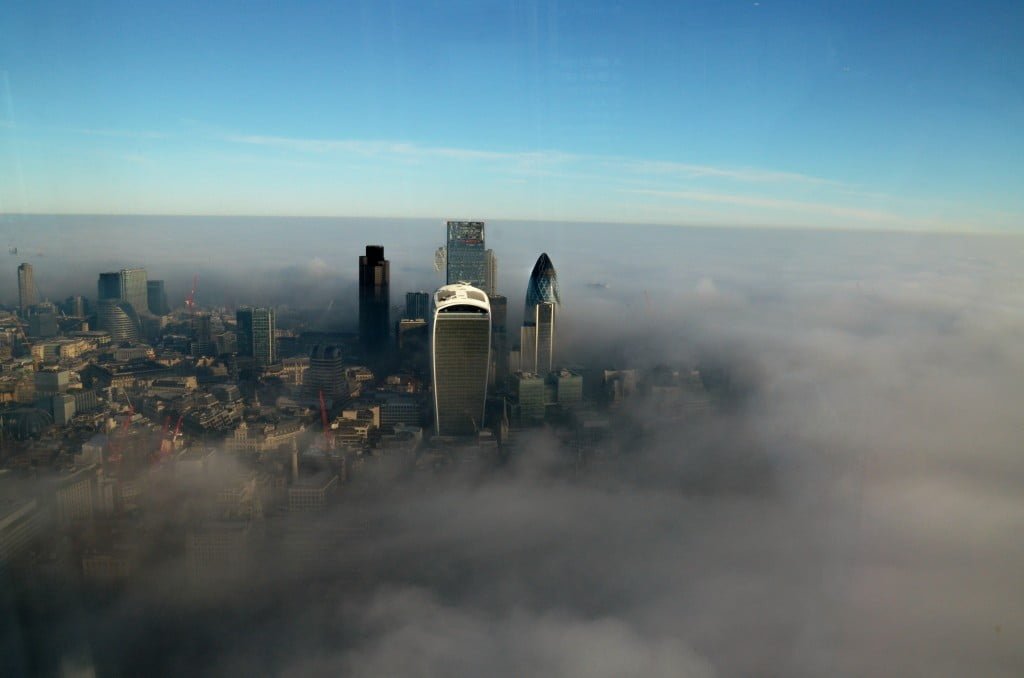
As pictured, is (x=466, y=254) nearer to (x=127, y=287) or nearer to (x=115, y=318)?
(x=127, y=287)

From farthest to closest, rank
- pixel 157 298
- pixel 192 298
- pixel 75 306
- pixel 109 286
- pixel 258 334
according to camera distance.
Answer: pixel 258 334, pixel 192 298, pixel 157 298, pixel 109 286, pixel 75 306

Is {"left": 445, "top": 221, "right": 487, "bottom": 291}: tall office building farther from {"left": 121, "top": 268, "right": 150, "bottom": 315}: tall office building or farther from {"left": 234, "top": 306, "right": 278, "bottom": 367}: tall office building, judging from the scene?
{"left": 121, "top": 268, "right": 150, "bottom": 315}: tall office building

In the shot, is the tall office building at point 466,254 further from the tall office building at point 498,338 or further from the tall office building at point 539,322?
the tall office building at point 539,322

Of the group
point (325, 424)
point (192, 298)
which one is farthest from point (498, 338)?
point (192, 298)

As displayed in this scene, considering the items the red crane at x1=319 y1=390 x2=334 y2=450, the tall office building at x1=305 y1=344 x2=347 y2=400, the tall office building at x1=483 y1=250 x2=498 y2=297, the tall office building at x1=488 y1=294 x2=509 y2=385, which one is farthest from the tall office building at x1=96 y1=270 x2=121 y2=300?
the tall office building at x1=488 y1=294 x2=509 y2=385

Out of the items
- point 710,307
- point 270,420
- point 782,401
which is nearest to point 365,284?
point 270,420
